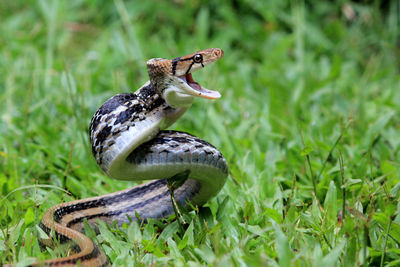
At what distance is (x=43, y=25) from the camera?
20.0 feet

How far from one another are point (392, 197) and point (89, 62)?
374 centimetres

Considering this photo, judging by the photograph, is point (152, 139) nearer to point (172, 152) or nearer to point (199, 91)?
point (172, 152)

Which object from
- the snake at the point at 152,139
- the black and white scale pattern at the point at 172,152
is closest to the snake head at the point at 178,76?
the snake at the point at 152,139

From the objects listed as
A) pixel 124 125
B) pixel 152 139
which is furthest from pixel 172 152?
pixel 124 125

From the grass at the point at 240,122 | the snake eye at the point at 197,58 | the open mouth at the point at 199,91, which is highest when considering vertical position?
the snake eye at the point at 197,58

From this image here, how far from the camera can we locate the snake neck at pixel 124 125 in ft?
7.56

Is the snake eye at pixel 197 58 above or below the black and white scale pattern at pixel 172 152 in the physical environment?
above

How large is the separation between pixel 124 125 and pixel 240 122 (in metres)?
1.97

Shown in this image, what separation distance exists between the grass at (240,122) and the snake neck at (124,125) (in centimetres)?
37

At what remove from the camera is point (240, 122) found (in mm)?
4172

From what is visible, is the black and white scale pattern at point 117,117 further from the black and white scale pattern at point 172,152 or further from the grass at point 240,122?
the grass at point 240,122

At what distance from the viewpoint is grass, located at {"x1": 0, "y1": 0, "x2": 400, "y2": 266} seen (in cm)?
231

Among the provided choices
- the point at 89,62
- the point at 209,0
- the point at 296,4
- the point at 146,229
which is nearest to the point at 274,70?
the point at 296,4

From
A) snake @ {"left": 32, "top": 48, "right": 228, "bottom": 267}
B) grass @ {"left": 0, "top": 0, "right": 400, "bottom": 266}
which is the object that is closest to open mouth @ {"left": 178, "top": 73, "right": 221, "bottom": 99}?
snake @ {"left": 32, "top": 48, "right": 228, "bottom": 267}
